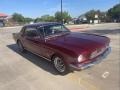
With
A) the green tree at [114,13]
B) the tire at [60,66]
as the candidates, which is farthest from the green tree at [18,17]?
the tire at [60,66]

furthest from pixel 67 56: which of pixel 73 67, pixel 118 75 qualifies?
pixel 118 75

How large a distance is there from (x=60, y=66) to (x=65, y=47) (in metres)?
0.69

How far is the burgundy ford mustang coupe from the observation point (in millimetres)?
4660

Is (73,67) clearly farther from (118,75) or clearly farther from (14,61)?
(14,61)

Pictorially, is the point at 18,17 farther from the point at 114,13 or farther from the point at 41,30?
the point at 41,30

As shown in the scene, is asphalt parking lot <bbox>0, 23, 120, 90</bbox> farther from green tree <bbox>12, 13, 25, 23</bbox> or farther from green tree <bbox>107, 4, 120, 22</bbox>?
green tree <bbox>12, 13, 25, 23</bbox>

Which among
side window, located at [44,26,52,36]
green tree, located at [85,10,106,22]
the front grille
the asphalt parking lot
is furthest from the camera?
green tree, located at [85,10,106,22]

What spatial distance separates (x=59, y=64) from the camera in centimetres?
531

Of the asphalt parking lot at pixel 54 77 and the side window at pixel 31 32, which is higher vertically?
the side window at pixel 31 32

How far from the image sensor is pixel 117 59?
20.5ft

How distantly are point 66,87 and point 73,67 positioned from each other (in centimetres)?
57

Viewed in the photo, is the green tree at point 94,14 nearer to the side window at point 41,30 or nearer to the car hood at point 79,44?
the side window at point 41,30

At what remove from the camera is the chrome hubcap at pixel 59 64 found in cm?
518

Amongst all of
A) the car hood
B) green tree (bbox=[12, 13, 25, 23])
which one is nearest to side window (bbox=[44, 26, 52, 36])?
the car hood
